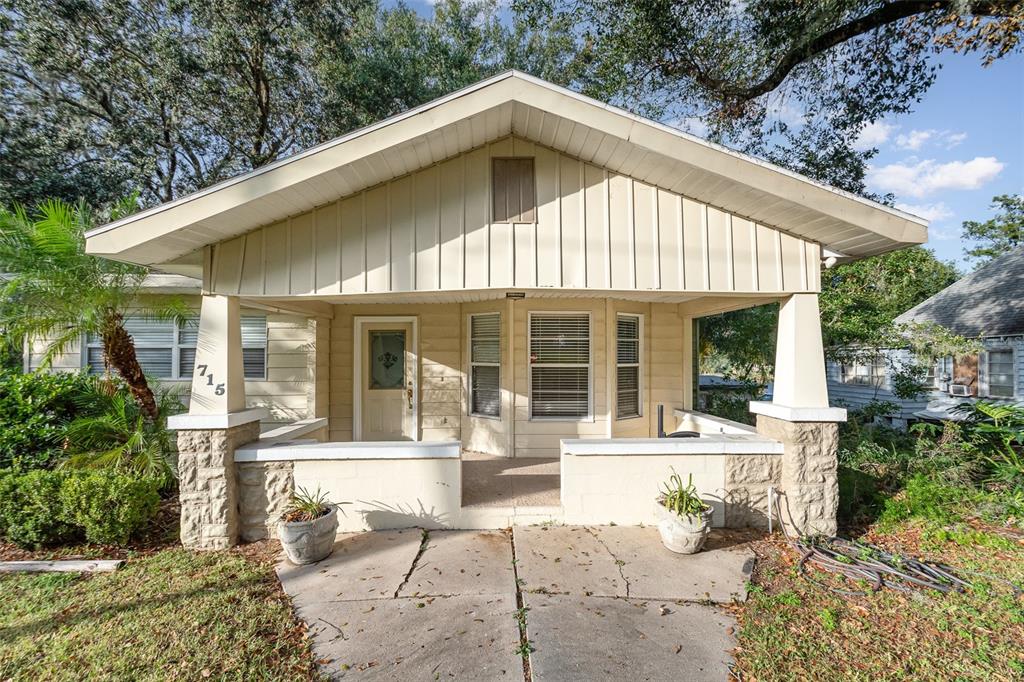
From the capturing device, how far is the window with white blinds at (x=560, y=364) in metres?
6.36

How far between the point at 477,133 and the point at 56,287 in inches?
189

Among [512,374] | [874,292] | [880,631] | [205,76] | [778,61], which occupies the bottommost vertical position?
[880,631]

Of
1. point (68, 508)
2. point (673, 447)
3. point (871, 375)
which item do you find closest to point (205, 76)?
point (68, 508)

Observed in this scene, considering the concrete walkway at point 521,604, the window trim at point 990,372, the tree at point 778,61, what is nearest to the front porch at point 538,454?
the concrete walkway at point 521,604

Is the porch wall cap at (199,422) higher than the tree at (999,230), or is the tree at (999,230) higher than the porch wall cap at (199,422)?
the tree at (999,230)

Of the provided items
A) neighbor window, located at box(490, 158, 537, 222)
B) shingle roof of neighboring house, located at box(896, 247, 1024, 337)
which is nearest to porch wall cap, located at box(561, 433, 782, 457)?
neighbor window, located at box(490, 158, 537, 222)

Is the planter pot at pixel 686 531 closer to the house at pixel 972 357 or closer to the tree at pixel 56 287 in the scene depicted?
the tree at pixel 56 287

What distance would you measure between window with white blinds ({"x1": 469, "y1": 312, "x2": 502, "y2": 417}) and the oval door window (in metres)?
1.19

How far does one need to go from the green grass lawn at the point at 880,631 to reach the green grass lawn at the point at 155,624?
289 cm

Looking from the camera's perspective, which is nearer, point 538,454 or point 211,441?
point 211,441

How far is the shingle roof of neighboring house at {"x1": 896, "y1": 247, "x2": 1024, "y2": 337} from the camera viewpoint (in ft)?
38.2

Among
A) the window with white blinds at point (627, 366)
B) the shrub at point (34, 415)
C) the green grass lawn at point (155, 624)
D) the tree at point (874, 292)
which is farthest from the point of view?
the tree at point (874, 292)

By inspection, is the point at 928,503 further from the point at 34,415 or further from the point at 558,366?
the point at 34,415

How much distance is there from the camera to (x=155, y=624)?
2934 millimetres
